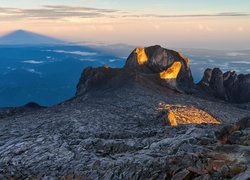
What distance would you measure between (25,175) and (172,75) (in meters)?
90.5

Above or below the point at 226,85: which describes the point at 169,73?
above

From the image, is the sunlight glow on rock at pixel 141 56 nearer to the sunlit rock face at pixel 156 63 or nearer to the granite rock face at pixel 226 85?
the sunlit rock face at pixel 156 63

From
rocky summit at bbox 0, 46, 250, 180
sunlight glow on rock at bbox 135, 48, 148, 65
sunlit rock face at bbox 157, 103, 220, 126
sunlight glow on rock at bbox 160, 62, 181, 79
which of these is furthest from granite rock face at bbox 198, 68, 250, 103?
rocky summit at bbox 0, 46, 250, 180

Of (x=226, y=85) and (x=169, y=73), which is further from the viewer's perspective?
(x=226, y=85)

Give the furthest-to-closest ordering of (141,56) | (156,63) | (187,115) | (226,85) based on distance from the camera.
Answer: (226,85), (156,63), (141,56), (187,115)

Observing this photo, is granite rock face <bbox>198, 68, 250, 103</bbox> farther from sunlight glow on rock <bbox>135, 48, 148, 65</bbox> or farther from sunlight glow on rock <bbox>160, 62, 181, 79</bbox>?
sunlight glow on rock <bbox>135, 48, 148, 65</bbox>

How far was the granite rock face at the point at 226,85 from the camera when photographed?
467 ft

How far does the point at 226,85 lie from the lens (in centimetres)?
15062

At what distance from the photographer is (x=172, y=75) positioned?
121625 millimetres

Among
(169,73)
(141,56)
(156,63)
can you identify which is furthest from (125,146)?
(156,63)

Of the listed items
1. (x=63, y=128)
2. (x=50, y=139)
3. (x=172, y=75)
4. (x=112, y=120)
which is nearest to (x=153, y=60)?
(x=172, y=75)

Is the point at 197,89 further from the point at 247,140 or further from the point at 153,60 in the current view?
the point at 247,140

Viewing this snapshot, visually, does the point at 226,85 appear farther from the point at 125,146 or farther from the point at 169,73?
the point at 125,146

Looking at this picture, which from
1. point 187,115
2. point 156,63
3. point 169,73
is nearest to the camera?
point 187,115
